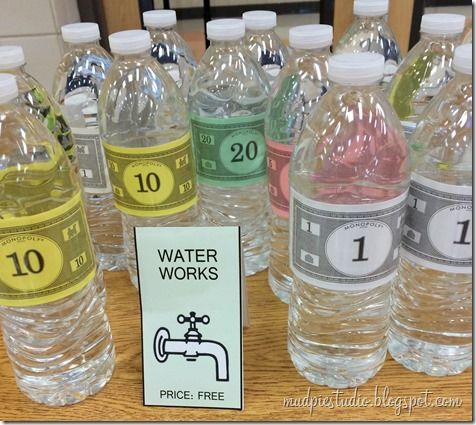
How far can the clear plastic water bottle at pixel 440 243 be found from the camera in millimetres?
573

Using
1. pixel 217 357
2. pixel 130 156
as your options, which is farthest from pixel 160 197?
pixel 217 357

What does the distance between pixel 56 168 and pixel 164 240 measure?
0.15 m

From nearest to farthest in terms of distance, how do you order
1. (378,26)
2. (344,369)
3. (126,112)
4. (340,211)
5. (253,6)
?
(340,211) → (344,369) → (126,112) → (378,26) → (253,6)

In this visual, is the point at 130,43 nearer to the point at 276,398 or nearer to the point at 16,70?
the point at 16,70

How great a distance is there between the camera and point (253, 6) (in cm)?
181

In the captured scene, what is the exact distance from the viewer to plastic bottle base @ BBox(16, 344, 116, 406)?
2.15 feet

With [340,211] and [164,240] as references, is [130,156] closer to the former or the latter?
[164,240]

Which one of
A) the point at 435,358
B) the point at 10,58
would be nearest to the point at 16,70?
the point at 10,58

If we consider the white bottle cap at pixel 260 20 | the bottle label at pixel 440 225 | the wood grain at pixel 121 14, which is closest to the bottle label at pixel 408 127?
the bottle label at pixel 440 225

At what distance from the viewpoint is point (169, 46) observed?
0.97 m

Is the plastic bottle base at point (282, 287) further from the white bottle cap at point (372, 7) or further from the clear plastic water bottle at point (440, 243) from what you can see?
the white bottle cap at point (372, 7)

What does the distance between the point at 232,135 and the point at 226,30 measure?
15 cm

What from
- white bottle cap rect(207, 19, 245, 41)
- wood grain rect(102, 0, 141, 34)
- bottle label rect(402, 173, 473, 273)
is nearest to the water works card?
bottle label rect(402, 173, 473, 273)

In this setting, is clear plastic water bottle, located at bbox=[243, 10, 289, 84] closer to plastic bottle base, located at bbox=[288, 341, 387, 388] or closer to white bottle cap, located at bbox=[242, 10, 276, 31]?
white bottle cap, located at bbox=[242, 10, 276, 31]
